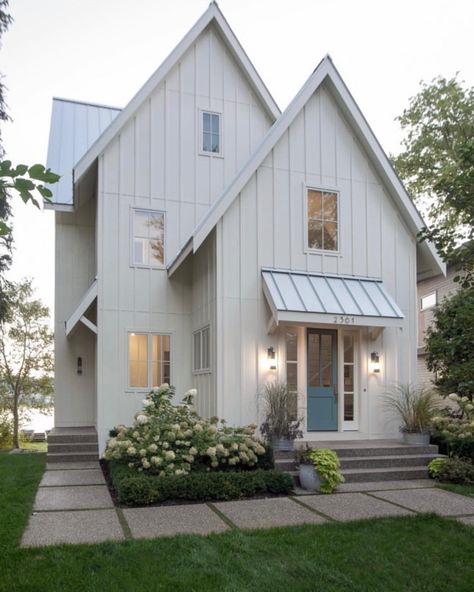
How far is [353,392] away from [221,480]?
4207 millimetres

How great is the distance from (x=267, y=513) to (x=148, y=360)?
18.8ft

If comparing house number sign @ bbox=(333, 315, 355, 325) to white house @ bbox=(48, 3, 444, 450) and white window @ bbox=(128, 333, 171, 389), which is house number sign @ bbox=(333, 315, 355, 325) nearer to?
white house @ bbox=(48, 3, 444, 450)

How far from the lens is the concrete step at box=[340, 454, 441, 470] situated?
9445mm

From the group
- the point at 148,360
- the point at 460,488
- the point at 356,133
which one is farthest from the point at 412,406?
the point at 356,133

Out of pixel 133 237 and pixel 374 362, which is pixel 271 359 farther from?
pixel 133 237

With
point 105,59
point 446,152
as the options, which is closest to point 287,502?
point 105,59

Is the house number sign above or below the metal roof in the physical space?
below

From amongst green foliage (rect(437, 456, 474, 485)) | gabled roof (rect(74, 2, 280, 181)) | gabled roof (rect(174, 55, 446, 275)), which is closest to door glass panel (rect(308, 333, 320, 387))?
green foliage (rect(437, 456, 474, 485))

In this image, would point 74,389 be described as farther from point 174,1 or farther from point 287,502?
point 174,1

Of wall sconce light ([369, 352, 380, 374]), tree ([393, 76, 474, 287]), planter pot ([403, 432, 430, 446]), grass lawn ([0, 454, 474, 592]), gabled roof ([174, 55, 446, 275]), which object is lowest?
grass lawn ([0, 454, 474, 592])

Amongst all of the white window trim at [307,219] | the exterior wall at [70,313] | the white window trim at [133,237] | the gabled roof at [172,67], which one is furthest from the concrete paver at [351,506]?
the gabled roof at [172,67]

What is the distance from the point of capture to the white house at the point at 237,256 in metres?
10.6

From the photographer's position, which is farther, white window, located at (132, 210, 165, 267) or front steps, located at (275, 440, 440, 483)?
white window, located at (132, 210, 165, 267)

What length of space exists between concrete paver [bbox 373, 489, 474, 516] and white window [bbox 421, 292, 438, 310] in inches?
551
